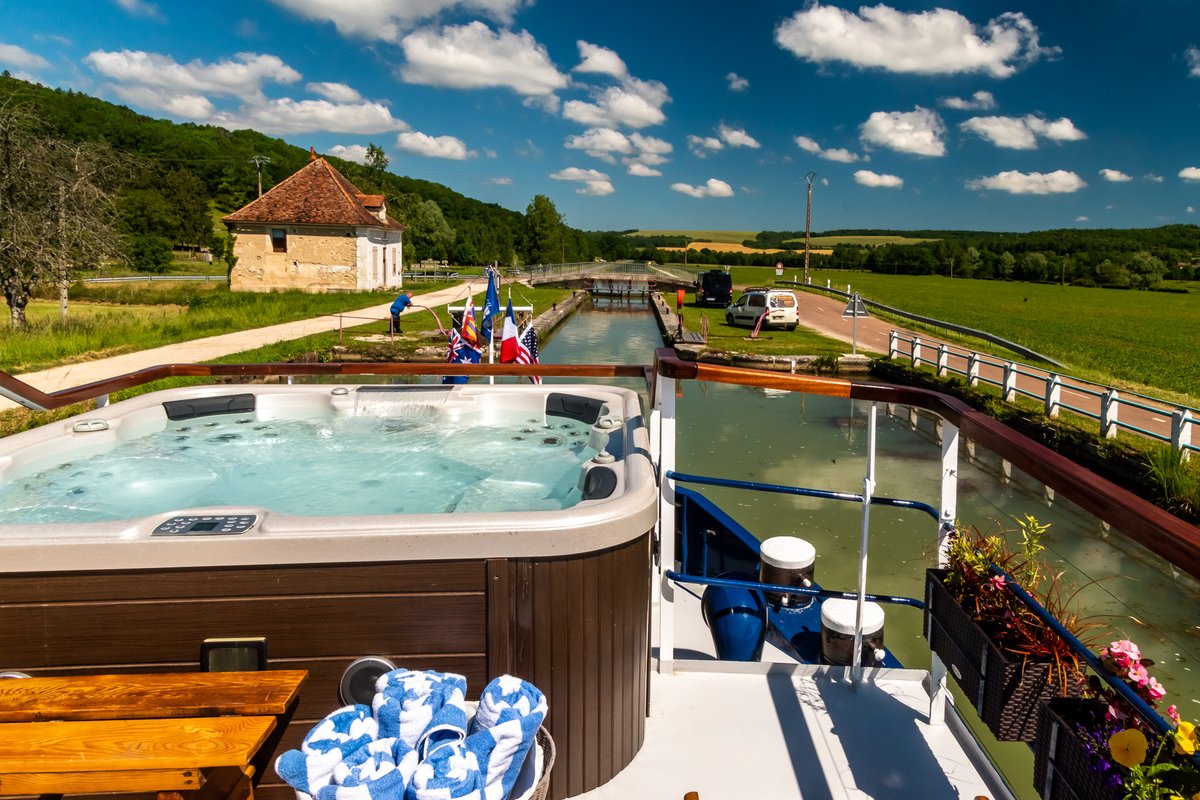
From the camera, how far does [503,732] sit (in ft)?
4.85

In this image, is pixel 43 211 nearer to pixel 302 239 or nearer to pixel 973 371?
pixel 302 239

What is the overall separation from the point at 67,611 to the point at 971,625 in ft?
7.79

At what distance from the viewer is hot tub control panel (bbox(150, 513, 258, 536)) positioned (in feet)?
Result: 6.63

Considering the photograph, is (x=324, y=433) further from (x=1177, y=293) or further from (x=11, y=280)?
(x=1177, y=293)

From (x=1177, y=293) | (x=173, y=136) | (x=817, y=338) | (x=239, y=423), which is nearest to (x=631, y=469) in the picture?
(x=239, y=423)

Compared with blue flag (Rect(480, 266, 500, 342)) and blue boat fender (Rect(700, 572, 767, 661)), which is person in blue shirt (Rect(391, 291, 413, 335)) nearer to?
blue flag (Rect(480, 266, 500, 342))

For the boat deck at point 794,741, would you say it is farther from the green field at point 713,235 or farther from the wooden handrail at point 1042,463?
the green field at point 713,235

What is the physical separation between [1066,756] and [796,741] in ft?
3.20

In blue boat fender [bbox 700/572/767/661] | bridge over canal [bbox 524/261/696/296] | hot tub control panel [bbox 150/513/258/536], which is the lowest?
blue boat fender [bbox 700/572/767/661]

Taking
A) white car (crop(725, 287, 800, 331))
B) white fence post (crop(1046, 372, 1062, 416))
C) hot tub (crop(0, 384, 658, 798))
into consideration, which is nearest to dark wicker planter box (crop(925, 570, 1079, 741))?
hot tub (crop(0, 384, 658, 798))

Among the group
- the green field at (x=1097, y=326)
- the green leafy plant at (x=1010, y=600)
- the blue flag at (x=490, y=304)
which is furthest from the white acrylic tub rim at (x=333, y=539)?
the green field at (x=1097, y=326)

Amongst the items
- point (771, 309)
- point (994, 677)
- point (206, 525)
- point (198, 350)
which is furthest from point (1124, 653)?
point (771, 309)

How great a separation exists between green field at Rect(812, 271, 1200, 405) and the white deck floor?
40.7ft

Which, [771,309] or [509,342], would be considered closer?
[509,342]
